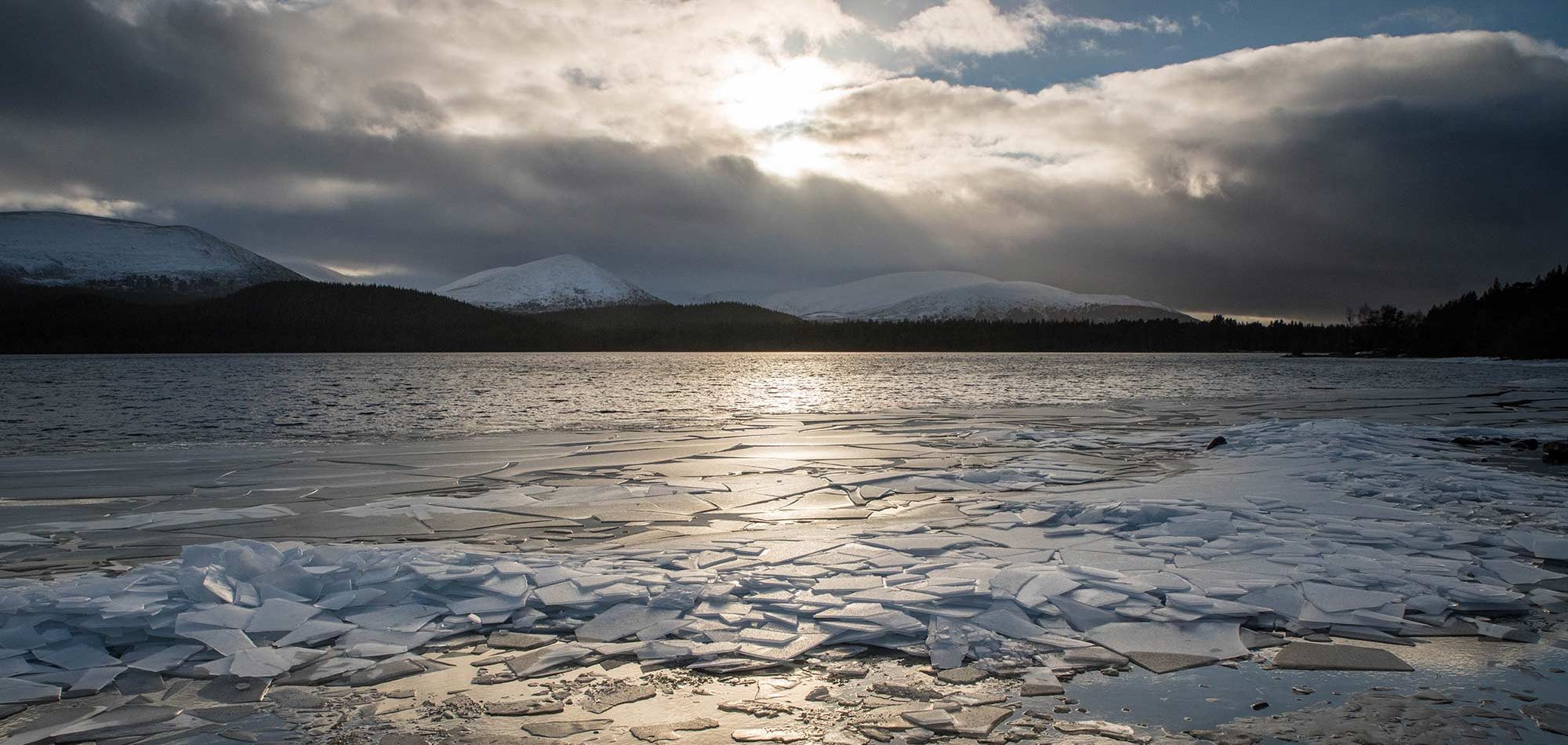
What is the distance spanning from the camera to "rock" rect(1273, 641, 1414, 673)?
4059mm

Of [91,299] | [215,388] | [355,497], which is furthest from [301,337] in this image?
[355,497]

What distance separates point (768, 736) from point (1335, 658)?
2.85 meters

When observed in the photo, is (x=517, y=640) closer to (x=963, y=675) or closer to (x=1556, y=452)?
(x=963, y=675)

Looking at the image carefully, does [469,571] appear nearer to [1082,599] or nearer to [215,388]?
[1082,599]

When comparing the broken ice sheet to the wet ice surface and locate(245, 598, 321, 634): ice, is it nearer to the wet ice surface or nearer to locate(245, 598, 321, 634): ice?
the wet ice surface

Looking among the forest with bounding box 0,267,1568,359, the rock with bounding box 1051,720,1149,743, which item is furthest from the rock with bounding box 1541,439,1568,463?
the forest with bounding box 0,267,1568,359

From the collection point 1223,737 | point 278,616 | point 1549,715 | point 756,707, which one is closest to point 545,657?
point 756,707

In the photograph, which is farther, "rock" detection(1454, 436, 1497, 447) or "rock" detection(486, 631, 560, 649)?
"rock" detection(1454, 436, 1497, 447)

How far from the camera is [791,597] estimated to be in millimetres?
5074

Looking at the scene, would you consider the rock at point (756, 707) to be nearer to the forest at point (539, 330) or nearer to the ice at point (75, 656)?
the ice at point (75, 656)

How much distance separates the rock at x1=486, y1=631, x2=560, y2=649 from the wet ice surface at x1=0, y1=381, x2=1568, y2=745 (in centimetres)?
2

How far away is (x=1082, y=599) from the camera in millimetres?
4965

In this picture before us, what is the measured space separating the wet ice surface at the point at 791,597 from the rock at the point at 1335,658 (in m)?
0.02

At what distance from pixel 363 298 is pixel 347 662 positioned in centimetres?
17419
